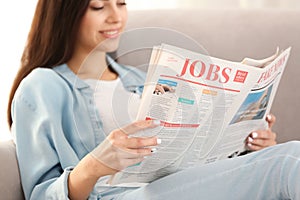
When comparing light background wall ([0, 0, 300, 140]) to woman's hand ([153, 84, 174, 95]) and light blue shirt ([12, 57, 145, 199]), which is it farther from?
woman's hand ([153, 84, 174, 95])

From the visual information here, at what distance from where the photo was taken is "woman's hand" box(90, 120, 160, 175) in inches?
43.9

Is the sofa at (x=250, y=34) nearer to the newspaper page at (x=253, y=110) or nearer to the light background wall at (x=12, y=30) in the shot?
the newspaper page at (x=253, y=110)

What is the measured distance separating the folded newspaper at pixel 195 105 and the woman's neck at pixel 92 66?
0.92 ft

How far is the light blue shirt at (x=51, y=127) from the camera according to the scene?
53.2 inches

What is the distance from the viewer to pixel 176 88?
3.72 feet

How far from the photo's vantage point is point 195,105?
1.17 meters

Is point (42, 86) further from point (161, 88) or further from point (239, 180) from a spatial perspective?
point (239, 180)

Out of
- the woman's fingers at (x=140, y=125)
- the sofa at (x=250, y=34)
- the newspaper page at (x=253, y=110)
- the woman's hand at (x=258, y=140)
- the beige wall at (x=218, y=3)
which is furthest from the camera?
the beige wall at (x=218, y=3)

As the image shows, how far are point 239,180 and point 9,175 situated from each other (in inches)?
19.7

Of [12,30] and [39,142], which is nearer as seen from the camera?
[39,142]

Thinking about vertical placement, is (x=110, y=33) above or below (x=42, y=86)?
above

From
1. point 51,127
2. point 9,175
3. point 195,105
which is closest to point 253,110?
point 195,105

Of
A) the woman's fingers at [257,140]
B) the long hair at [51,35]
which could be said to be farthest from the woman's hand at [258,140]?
the long hair at [51,35]

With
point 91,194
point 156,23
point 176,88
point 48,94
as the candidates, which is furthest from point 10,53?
point 176,88
